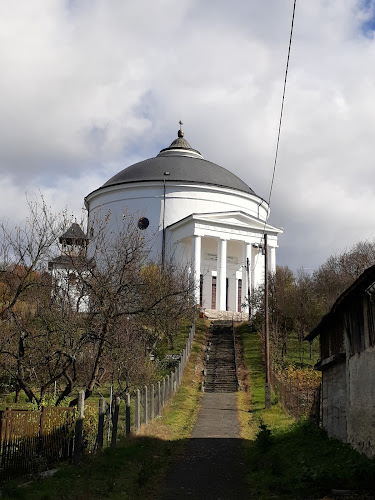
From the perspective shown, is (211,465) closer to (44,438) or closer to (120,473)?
(120,473)

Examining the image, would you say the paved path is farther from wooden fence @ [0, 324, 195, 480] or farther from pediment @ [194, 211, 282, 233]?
pediment @ [194, 211, 282, 233]

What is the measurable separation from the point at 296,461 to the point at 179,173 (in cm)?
4846

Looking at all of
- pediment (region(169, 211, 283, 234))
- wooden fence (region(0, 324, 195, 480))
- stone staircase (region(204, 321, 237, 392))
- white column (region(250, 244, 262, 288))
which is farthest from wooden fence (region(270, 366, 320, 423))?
white column (region(250, 244, 262, 288))

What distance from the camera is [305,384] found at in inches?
1188

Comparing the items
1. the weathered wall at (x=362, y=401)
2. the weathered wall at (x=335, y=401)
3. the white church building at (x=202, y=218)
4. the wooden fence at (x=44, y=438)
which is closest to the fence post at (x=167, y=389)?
the weathered wall at (x=335, y=401)

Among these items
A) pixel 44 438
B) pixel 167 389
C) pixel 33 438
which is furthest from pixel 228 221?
pixel 33 438

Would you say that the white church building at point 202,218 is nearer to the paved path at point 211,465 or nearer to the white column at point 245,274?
the white column at point 245,274

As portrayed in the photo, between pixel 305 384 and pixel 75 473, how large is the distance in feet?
65.5

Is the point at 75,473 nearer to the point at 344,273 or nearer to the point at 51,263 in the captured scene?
the point at 51,263

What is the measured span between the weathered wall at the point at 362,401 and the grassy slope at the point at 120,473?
4.46 m

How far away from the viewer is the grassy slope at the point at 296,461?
1031 cm

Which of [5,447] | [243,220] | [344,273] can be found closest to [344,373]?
[5,447]

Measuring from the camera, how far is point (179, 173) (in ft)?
198

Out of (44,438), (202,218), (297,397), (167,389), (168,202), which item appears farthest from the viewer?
(168,202)
